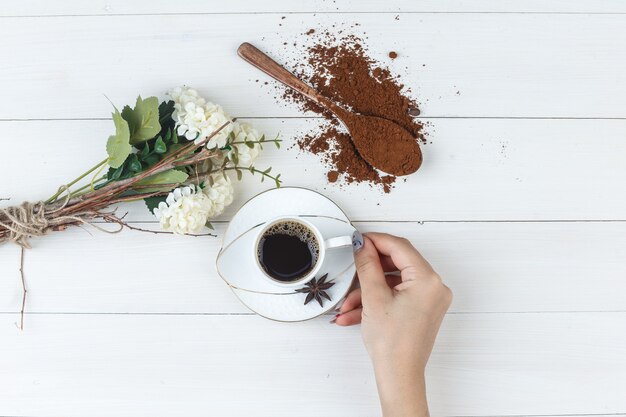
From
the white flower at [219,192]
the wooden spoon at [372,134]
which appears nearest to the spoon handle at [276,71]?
the wooden spoon at [372,134]

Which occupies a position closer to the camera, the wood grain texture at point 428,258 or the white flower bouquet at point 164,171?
the white flower bouquet at point 164,171

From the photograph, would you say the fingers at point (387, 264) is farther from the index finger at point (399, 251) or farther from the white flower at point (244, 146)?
the white flower at point (244, 146)

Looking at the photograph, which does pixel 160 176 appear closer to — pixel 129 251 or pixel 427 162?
pixel 129 251

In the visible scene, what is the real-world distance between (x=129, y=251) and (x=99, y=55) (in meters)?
0.39

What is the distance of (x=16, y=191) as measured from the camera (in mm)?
1073

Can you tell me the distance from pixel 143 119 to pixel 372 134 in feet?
1.37

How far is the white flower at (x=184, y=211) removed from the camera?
945mm

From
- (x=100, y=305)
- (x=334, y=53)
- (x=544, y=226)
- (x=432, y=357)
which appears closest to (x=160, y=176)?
(x=100, y=305)

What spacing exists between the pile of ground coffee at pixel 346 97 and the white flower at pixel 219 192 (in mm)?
170

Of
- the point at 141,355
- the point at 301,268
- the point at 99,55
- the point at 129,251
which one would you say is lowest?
the point at 141,355

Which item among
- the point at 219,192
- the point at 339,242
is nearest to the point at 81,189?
the point at 219,192

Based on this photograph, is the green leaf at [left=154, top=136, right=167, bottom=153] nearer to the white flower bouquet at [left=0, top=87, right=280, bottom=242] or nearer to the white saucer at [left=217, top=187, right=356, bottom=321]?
the white flower bouquet at [left=0, top=87, right=280, bottom=242]

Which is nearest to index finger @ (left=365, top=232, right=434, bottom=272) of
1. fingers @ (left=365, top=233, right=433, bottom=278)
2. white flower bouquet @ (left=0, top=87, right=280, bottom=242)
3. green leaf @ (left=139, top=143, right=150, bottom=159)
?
fingers @ (left=365, top=233, right=433, bottom=278)

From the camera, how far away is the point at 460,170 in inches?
43.1
